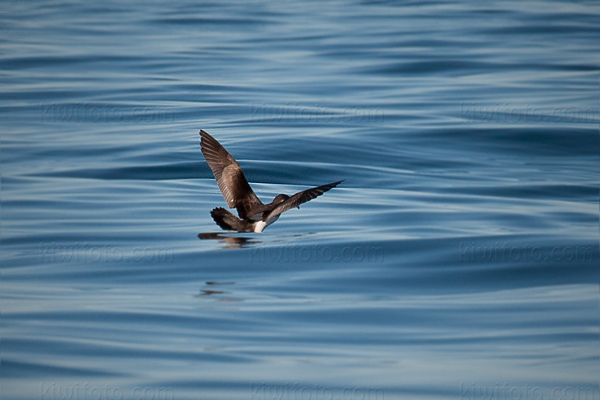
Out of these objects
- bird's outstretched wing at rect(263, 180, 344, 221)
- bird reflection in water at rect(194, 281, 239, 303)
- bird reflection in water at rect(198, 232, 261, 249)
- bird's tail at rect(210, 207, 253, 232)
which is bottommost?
bird reflection in water at rect(194, 281, 239, 303)

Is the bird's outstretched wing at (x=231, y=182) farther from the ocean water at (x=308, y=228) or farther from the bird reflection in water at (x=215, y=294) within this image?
the bird reflection in water at (x=215, y=294)

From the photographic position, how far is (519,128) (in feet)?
63.5

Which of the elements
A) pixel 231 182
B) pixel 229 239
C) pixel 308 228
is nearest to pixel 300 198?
pixel 231 182

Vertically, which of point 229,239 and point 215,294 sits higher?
point 229,239

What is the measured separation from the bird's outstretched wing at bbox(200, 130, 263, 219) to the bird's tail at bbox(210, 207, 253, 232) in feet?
0.60

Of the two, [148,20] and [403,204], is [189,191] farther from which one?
[148,20]

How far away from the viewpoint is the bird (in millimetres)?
9352

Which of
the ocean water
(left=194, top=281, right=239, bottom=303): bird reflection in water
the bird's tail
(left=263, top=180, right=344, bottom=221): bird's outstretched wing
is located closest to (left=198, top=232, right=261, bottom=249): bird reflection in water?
the ocean water

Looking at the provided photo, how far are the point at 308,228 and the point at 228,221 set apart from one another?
7.29 feet

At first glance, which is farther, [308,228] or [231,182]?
[308,228]

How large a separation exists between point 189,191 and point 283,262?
433cm

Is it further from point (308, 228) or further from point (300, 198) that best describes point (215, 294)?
point (308, 228)

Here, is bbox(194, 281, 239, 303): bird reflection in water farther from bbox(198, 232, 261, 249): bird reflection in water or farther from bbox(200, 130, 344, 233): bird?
bbox(198, 232, 261, 249): bird reflection in water

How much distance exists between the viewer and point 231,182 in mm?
10078
